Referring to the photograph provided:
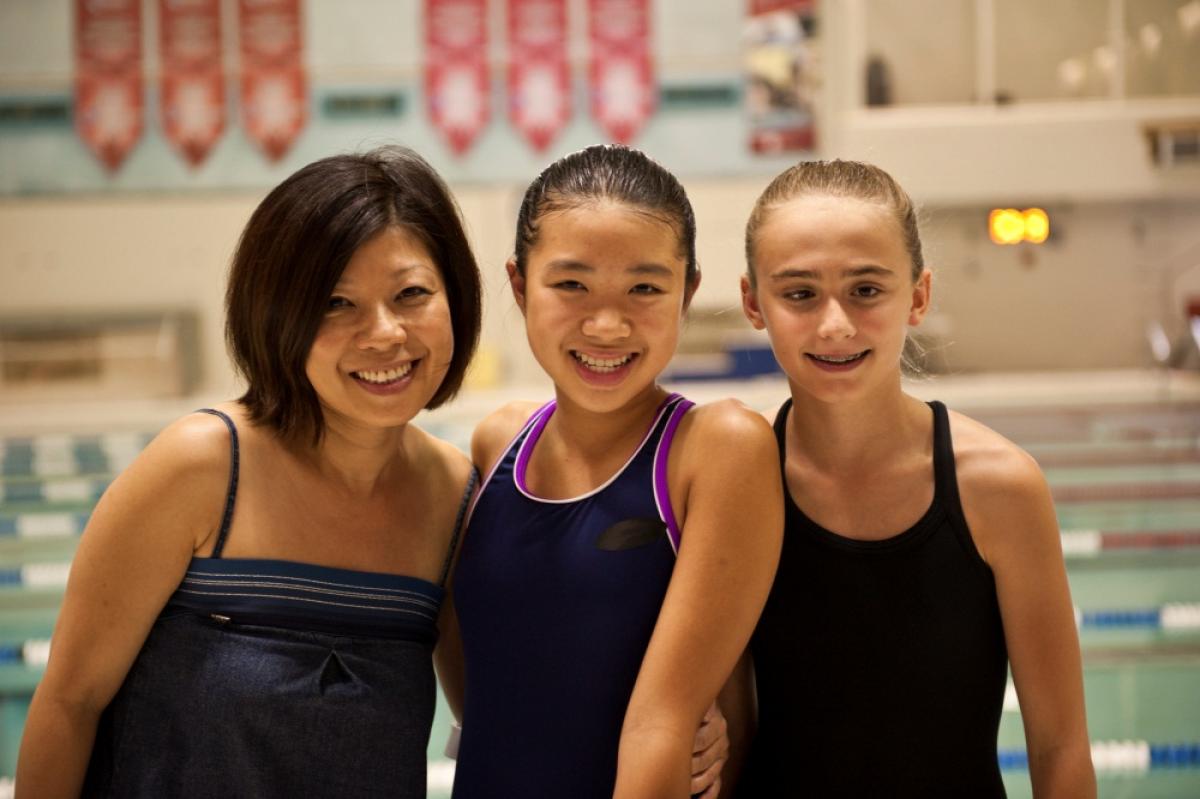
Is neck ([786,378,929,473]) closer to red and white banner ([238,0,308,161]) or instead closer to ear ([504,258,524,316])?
ear ([504,258,524,316])

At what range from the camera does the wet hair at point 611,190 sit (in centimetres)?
153

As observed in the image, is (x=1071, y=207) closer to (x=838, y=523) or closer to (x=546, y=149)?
(x=546, y=149)

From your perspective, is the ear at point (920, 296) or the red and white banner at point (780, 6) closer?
the ear at point (920, 296)

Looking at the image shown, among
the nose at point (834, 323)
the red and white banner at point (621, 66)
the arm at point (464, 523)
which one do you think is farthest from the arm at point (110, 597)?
the red and white banner at point (621, 66)

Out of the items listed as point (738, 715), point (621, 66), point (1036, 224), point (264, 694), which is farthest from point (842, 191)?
point (1036, 224)

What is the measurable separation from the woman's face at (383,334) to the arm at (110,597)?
0.72 feet

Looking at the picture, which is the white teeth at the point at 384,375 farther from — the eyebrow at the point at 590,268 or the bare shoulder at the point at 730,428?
the bare shoulder at the point at 730,428

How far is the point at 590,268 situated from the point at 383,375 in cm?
35

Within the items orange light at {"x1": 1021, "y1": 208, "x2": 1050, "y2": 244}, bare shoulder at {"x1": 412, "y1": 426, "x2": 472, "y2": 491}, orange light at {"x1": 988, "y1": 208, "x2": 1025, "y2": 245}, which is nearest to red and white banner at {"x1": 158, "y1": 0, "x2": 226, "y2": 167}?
orange light at {"x1": 988, "y1": 208, "x2": 1025, "y2": 245}

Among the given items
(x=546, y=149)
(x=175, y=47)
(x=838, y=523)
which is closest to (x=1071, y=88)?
(x=546, y=149)

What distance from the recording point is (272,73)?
12938mm

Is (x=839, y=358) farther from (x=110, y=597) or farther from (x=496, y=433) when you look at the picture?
(x=110, y=597)

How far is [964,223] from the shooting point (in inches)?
532

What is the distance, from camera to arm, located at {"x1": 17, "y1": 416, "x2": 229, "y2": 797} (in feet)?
4.99
